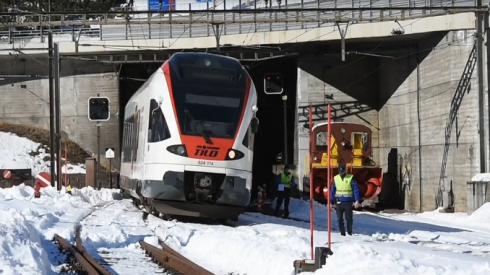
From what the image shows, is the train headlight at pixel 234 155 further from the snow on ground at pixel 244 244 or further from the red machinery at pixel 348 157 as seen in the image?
the red machinery at pixel 348 157

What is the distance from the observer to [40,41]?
4925 cm

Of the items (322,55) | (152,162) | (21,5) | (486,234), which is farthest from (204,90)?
(21,5)

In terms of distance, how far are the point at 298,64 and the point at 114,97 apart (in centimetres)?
1273

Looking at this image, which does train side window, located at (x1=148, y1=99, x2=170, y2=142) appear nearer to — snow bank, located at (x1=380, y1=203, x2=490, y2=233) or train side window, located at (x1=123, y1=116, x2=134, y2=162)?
train side window, located at (x1=123, y1=116, x2=134, y2=162)

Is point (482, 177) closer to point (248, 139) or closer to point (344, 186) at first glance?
point (248, 139)

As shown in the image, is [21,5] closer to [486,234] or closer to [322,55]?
[322,55]

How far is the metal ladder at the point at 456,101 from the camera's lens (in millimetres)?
31062

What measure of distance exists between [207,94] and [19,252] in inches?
400

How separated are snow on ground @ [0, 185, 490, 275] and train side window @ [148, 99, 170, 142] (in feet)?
6.89

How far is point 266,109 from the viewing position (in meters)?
50.4

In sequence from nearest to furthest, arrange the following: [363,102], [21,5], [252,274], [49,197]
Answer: [252,274] → [49,197] → [363,102] → [21,5]

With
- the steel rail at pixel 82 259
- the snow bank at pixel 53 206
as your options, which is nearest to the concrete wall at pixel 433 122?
the snow bank at pixel 53 206

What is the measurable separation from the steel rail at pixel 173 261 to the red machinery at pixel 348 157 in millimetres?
19693

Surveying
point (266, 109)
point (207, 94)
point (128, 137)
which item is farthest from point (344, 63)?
point (207, 94)
